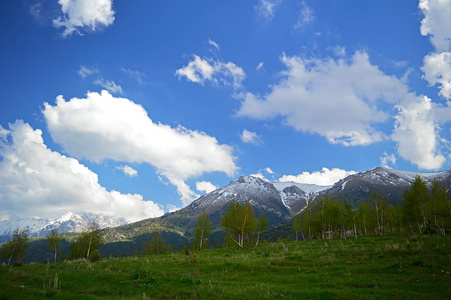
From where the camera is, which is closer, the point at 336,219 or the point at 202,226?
the point at 336,219

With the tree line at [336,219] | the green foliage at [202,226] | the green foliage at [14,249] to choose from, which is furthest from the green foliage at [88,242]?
the green foliage at [202,226]

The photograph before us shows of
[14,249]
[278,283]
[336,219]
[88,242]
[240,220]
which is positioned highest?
[240,220]

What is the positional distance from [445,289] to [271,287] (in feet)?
31.8

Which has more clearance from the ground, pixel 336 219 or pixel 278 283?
pixel 336 219

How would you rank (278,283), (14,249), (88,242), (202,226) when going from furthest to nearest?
1. (88,242)
2. (202,226)
3. (14,249)
4. (278,283)

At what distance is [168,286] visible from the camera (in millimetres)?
16391

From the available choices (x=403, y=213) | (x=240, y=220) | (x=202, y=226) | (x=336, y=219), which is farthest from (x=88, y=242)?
(x=403, y=213)

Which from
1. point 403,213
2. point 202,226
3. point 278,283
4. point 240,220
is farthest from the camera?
point 202,226

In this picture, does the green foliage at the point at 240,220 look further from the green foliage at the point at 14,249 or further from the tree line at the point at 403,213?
the green foliage at the point at 14,249

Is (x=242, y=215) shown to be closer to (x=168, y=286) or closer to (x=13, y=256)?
(x=168, y=286)

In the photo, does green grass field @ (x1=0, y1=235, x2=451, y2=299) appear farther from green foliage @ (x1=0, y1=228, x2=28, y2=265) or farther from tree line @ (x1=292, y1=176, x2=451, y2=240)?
green foliage @ (x1=0, y1=228, x2=28, y2=265)

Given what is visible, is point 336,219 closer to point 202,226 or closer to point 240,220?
point 240,220

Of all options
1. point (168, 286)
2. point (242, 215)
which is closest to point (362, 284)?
point (168, 286)

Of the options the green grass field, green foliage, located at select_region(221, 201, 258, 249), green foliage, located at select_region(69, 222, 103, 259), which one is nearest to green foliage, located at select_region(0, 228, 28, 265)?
green foliage, located at select_region(69, 222, 103, 259)
